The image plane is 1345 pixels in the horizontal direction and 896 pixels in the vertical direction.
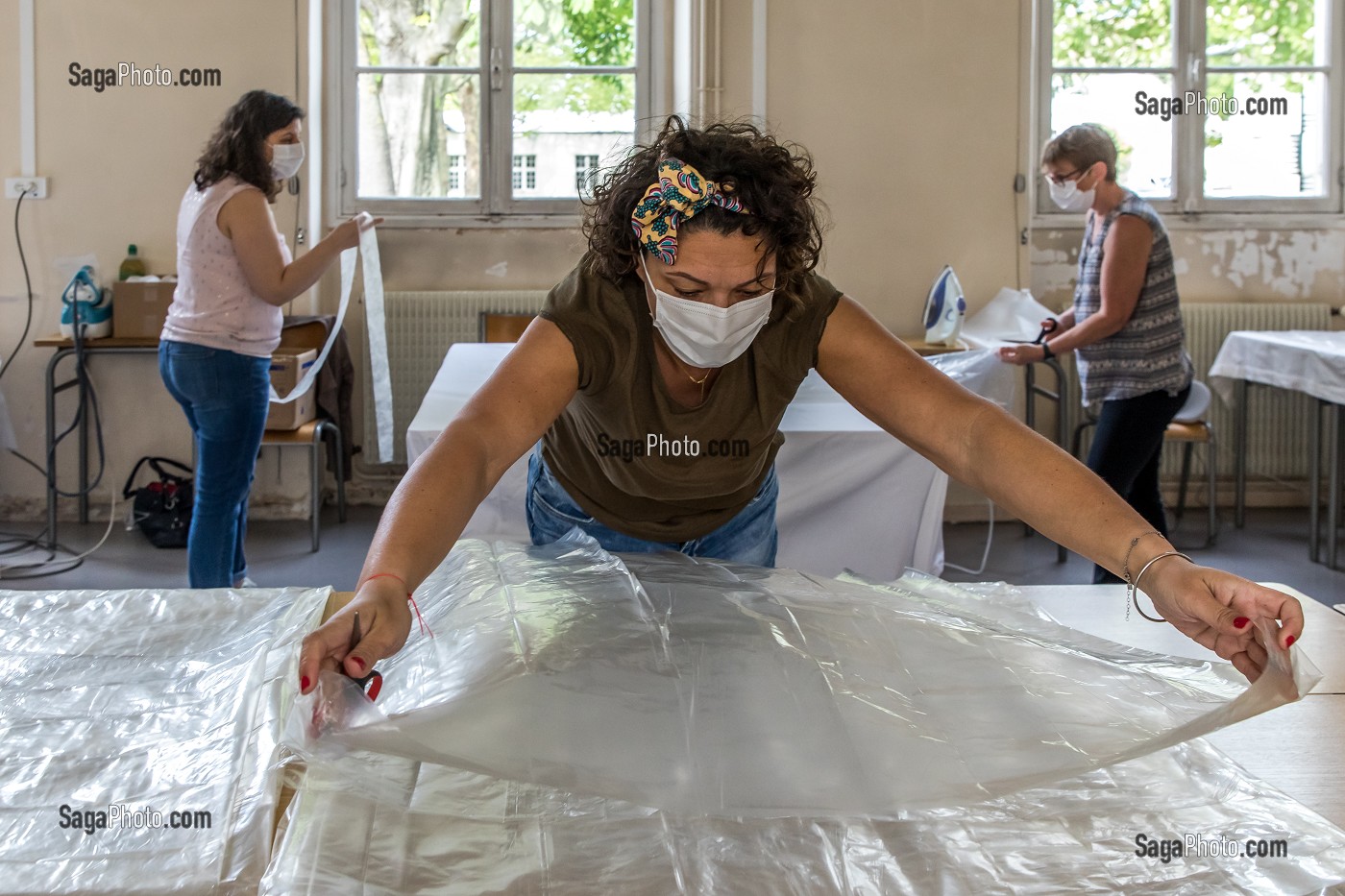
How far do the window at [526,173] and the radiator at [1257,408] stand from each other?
233 cm

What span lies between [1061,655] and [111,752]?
85 centimetres

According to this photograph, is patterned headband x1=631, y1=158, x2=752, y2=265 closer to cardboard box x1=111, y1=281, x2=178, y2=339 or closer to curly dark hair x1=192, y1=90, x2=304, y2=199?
curly dark hair x1=192, y1=90, x2=304, y2=199

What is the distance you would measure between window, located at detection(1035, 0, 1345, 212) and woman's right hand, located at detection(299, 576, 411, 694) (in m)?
4.42

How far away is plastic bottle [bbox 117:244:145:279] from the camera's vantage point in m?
4.48

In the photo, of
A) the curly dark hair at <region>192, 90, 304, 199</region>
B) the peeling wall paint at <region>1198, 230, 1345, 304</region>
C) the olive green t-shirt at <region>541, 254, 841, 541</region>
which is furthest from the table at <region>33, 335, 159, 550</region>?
the peeling wall paint at <region>1198, 230, 1345, 304</region>

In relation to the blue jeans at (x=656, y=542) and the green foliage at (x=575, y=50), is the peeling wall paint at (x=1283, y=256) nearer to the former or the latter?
the green foliage at (x=575, y=50)

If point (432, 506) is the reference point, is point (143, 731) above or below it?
below

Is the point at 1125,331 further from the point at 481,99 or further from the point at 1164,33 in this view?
the point at 481,99

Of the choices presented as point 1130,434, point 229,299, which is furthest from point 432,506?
point 1130,434

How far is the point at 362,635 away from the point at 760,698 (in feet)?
1.07

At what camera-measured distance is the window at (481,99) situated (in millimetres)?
4898

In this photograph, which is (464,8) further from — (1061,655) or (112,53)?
(1061,655)

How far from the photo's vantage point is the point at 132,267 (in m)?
4.48

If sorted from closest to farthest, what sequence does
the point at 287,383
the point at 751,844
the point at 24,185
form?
the point at 751,844
the point at 287,383
the point at 24,185
